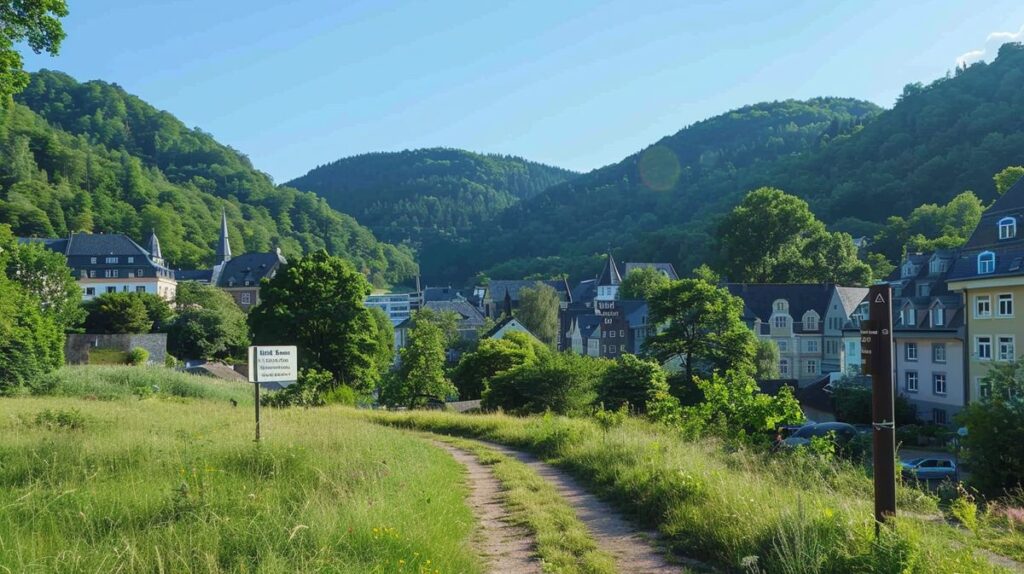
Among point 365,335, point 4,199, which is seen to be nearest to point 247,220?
point 4,199

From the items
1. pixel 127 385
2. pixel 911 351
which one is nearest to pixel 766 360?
pixel 911 351

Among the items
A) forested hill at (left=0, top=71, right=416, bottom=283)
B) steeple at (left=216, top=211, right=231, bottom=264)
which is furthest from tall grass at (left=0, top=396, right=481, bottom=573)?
steeple at (left=216, top=211, right=231, bottom=264)

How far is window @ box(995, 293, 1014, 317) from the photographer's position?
123 feet

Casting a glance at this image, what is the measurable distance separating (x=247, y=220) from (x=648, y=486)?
165 metres

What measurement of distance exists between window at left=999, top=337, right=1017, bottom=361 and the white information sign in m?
37.8

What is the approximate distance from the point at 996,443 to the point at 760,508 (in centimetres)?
1390

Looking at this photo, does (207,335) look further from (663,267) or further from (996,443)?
(663,267)

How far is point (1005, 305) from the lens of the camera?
37.9 metres

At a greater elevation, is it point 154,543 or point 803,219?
point 803,219

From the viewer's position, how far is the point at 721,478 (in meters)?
9.27

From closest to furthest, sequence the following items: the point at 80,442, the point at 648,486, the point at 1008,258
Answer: the point at 648,486 → the point at 80,442 → the point at 1008,258

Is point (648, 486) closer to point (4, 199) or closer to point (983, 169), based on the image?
point (983, 169)

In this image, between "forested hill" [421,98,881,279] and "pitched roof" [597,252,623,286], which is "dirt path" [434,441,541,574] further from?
"forested hill" [421,98,881,279]

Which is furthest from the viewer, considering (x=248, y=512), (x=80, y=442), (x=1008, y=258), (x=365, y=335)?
(x=365, y=335)
